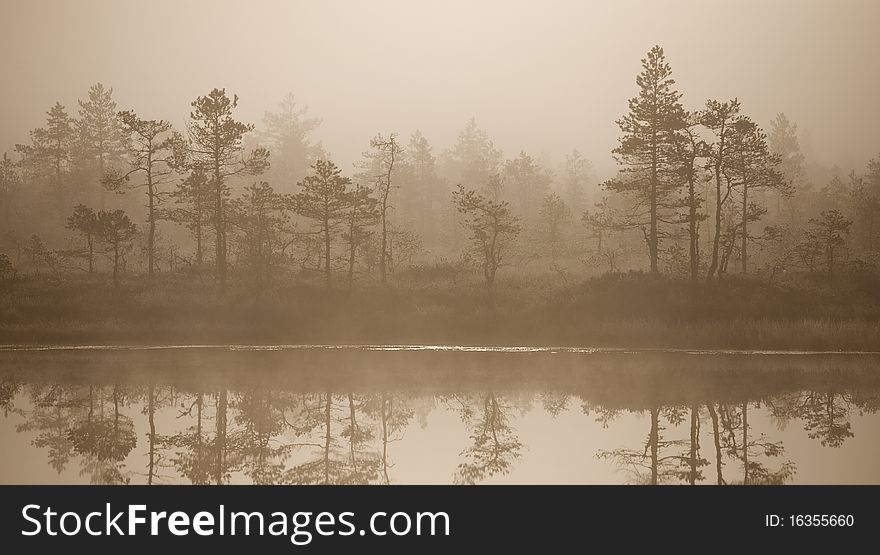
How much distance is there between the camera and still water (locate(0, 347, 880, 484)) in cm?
1586

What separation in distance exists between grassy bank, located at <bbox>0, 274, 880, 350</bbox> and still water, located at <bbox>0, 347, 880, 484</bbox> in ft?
17.3

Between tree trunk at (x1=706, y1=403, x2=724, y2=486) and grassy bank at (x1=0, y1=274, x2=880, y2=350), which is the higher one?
grassy bank at (x1=0, y1=274, x2=880, y2=350)

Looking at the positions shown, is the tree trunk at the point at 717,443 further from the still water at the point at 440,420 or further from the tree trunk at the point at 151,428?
Answer: the tree trunk at the point at 151,428

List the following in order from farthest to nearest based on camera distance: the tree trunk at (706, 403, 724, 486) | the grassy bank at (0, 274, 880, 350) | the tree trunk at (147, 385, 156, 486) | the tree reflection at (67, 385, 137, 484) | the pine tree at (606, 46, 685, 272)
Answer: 1. the pine tree at (606, 46, 685, 272)
2. the grassy bank at (0, 274, 880, 350)
3. the tree trunk at (147, 385, 156, 486)
4. the tree reflection at (67, 385, 137, 484)
5. the tree trunk at (706, 403, 724, 486)

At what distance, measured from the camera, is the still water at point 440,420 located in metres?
15.9

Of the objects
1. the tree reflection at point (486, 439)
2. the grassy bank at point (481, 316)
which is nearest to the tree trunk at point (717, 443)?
the tree reflection at point (486, 439)

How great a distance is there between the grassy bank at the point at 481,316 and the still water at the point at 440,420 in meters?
5.26

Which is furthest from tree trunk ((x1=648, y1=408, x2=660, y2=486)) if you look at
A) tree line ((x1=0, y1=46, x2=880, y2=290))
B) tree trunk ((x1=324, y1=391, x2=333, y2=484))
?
tree line ((x1=0, y1=46, x2=880, y2=290))

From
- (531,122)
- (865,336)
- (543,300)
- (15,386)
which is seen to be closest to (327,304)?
(543,300)

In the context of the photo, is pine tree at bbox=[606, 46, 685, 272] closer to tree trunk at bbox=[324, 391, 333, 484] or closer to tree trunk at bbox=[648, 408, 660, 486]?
tree trunk at bbox=[648, 408, 660, 486]

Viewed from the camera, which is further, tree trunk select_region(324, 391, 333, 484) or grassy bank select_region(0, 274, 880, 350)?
grassy bank select_region(0, 274, 880, 350)

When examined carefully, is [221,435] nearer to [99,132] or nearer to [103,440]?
[103,440]

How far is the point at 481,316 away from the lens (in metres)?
41.9

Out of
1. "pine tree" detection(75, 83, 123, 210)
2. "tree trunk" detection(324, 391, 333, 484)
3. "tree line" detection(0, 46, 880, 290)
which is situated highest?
"pine tree" detection(75, 83, 123, 210)
